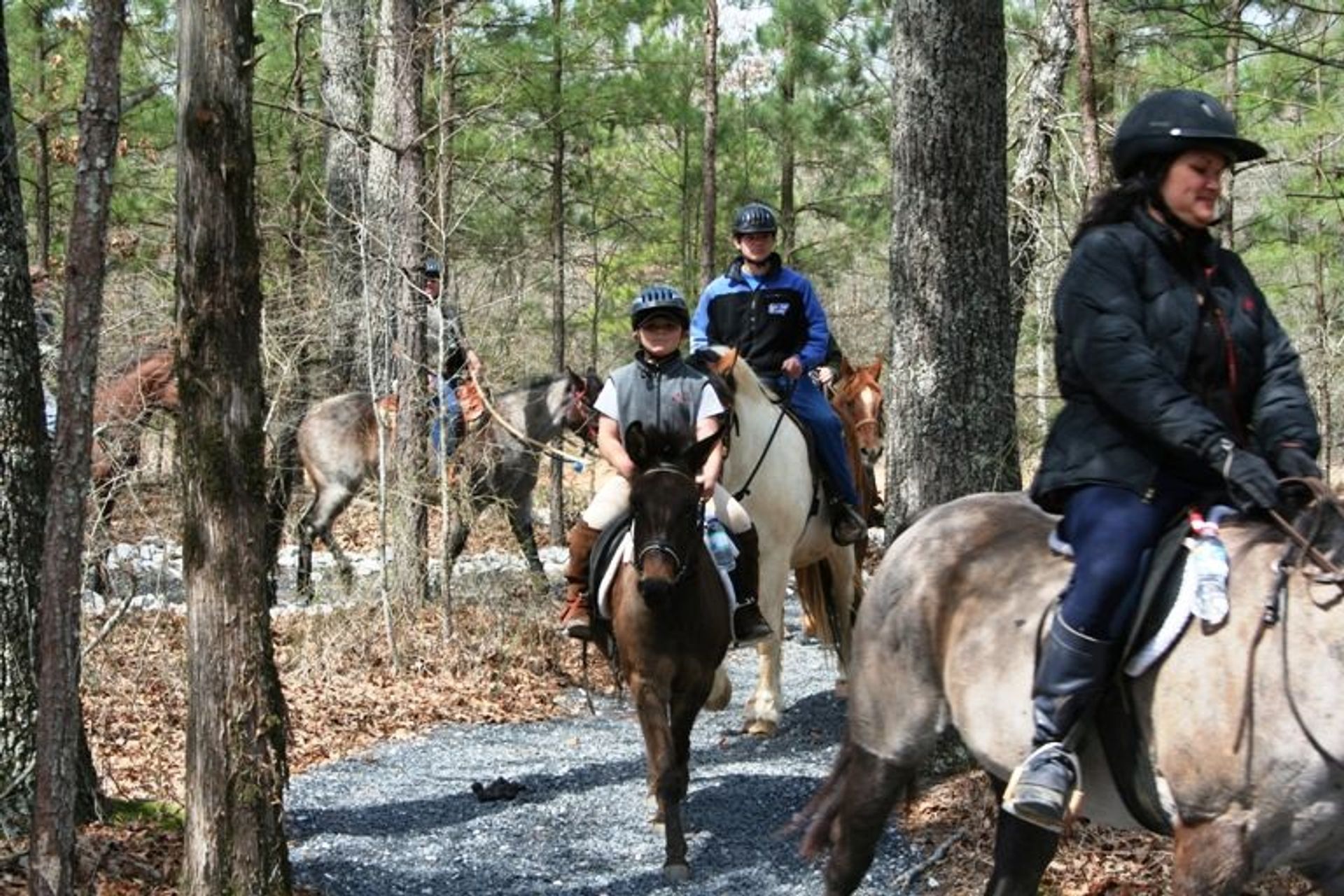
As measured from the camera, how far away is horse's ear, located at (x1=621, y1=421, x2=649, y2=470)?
7.00 m

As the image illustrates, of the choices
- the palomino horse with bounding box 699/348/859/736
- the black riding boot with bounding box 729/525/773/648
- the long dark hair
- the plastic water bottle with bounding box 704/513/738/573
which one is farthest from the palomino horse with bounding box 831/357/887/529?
the long dark hair

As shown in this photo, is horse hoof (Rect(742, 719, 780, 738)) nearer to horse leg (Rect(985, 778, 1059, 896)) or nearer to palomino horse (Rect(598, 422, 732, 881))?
palomino horse (Rect(598, 422, 732, 881))

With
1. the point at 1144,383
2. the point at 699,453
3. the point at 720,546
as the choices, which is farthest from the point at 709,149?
the point at 1144,383

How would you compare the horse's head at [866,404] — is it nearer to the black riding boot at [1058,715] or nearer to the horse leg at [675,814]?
the horse leg at [675,814]

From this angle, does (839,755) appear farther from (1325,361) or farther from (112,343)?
(1325,361)

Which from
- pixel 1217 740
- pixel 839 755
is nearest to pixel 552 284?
pixel 839 755

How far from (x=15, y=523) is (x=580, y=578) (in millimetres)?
2765

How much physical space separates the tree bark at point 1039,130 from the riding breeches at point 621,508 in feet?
20.3

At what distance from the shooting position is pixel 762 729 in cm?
950

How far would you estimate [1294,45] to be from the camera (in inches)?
351

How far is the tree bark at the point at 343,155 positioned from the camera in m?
13.3

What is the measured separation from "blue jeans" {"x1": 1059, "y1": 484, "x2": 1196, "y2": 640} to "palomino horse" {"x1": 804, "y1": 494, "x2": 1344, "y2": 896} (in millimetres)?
171

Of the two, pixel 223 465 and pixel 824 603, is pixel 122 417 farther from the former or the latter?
pixel 824 603

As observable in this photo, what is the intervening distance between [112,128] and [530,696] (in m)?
6.62
